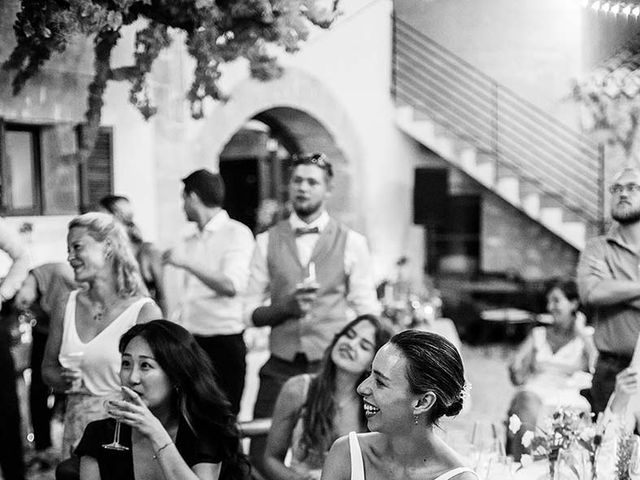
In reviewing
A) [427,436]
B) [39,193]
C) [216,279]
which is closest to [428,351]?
[427,436]

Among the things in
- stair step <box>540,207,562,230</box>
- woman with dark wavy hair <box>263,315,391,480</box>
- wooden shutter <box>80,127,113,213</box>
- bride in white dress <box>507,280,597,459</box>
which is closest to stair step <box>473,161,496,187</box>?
stair step <box>540,207,562,230</box>

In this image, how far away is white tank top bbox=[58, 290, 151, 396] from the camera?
300cm

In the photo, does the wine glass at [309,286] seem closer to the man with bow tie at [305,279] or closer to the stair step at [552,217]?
the man with bow tie at [305,279]

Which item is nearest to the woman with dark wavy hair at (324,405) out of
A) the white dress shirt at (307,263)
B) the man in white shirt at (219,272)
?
the white dress shirt at (307,263)

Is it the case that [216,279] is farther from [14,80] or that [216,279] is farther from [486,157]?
[486,157]

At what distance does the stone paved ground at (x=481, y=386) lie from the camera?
602 centimetres

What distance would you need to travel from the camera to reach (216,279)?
3.97m

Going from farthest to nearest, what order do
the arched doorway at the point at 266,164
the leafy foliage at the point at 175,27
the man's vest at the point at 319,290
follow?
the arched doorway at the point at 266,164 < the man's vest at the point at 319,290 < the leafy foliage at the point at 175,27

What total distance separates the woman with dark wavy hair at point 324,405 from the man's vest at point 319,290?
2.90ft

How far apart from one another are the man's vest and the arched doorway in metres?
3.96

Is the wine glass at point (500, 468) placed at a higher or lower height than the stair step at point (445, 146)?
lower

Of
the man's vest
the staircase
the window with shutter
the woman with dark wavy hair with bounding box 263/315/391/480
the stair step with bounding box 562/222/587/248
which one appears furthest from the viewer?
the stair step with bounding box 562/222/587/248

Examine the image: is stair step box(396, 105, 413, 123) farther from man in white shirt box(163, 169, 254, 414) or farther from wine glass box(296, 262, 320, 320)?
wine glass box(296, 262, 320, 320)

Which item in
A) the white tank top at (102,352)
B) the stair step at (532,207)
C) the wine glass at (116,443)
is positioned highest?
the stair step at (532,207)
